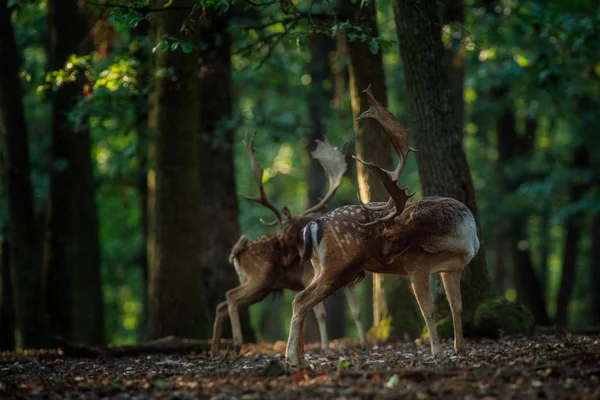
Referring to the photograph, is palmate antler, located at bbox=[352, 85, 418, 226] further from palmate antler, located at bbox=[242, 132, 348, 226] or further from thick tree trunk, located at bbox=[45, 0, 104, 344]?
thick tree trunk, located at bbox=[45, 0, 104, 344]

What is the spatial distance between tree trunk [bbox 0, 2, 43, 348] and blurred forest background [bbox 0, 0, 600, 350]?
1.0 inches

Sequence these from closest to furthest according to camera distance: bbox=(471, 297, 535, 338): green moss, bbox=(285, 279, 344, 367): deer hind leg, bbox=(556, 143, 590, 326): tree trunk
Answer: bbox=(285, 279, 344, 367): deer hind leg → bbox=(471, 297, 535, 338): green moss → bbox=(556, 143, 590, 326): tree trunk

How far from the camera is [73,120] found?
14.6m

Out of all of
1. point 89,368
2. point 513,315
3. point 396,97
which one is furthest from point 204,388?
point 396,97

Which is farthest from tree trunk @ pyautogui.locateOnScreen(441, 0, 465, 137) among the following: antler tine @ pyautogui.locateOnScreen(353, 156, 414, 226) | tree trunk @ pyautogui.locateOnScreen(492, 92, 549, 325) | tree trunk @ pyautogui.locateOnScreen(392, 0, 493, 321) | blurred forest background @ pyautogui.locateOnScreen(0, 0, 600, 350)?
antler tine @ pyautogui.locateOnScreen(353, 156, 414, 226)

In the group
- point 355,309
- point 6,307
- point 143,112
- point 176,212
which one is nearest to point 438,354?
point 355,309

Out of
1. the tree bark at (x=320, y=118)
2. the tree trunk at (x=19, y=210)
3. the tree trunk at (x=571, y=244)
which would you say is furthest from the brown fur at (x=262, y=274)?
the tree trunk at (x=571, y=244)

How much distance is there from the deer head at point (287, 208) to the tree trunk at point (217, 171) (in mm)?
3285

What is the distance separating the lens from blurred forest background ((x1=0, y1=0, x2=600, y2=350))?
13047mm

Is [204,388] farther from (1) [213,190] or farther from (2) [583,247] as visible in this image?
(2) [583,247]

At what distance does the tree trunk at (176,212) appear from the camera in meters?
13.0

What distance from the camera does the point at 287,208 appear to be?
12.2 m

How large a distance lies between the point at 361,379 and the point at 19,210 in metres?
9.43

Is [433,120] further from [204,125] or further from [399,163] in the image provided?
[204,125]
